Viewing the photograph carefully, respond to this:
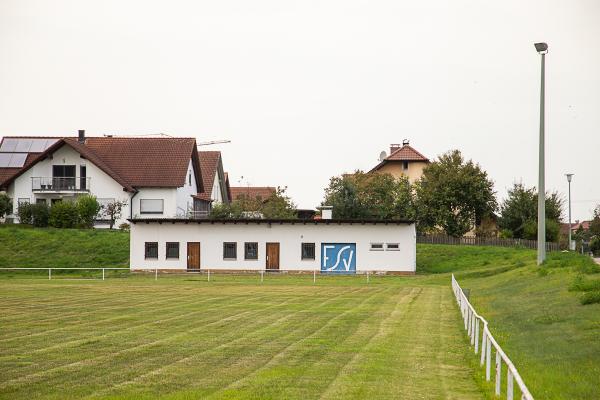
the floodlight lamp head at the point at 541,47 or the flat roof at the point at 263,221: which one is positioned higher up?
the floodlight lamp head at the point at 541,47

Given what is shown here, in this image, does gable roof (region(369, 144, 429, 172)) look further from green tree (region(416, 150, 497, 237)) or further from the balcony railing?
the balcony railing

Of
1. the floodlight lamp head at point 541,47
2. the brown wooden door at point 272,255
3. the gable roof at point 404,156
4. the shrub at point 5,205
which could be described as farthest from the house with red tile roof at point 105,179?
the floodlight lamp head at point 541,47

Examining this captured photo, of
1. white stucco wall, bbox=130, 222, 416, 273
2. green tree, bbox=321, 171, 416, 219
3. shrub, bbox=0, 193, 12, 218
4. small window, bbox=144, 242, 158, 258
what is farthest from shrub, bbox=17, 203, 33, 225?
green tree, bbox=321, 171, 416, 219

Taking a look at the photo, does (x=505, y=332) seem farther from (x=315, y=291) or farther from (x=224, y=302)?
(x=315, y=291)

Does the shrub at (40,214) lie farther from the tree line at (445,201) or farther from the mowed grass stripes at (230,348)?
the mowed grass stripes at (230,348)

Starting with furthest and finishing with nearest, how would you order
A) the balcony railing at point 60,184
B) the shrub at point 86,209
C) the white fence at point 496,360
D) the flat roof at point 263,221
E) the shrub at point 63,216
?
the balcony railing at point 60,184, the shrub at point 86,209, the shrub at point 63,216, the flat roof at point 263,221, the white fence at point 496,360

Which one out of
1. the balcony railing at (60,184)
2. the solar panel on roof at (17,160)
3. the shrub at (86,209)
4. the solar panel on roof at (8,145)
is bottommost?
the shrub at (86,209)

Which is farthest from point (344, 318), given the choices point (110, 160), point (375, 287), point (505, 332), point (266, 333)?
point (110, 160)

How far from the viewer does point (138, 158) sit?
250 ft

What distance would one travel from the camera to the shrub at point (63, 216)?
6775cm

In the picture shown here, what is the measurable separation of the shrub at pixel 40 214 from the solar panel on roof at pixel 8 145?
12.4 meters

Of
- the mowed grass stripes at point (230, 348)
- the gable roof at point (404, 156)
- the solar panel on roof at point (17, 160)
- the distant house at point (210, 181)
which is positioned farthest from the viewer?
the gable roof at point (404, 156)

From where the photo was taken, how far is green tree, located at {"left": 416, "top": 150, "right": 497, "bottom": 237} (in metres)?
83.3

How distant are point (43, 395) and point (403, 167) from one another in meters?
88.6
